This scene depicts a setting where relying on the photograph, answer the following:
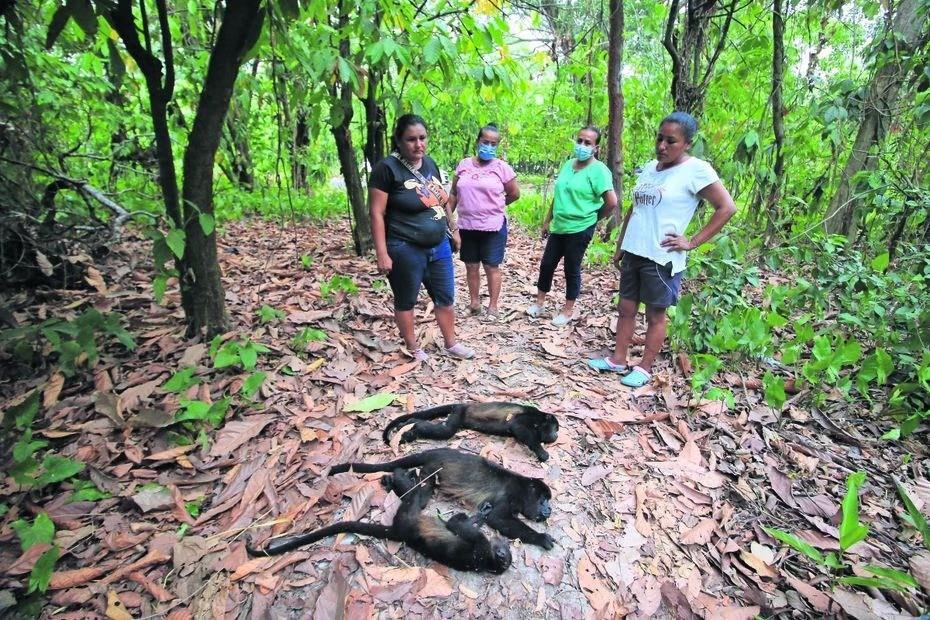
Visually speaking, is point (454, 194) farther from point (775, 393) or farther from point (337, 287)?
point (775, 393)

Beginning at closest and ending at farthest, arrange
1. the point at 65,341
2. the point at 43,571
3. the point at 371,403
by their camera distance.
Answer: the point at 43,571 < the point at 65,341 < the point at 371,403

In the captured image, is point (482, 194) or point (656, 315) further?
point (482, 194)

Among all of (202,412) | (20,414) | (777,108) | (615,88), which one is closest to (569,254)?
(615,88)

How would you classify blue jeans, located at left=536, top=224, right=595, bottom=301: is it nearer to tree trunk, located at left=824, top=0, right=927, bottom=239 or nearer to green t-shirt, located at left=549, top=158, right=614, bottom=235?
green t-shirt, located at left=549, top=158, right=614, bottom=235

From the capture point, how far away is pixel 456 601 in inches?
72.9

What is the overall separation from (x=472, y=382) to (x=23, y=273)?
3.77 m

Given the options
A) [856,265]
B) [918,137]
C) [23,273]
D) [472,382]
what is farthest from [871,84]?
[23,273]

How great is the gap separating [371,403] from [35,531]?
1.67 meters

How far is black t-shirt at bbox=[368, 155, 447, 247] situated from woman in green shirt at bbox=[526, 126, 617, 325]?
1.25 meters

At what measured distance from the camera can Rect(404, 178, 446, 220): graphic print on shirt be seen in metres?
3.05

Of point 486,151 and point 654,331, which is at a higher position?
point 486,151

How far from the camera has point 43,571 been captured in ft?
5.71

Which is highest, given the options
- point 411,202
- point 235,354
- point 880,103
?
point 880,103

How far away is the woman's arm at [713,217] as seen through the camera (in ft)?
8.95
